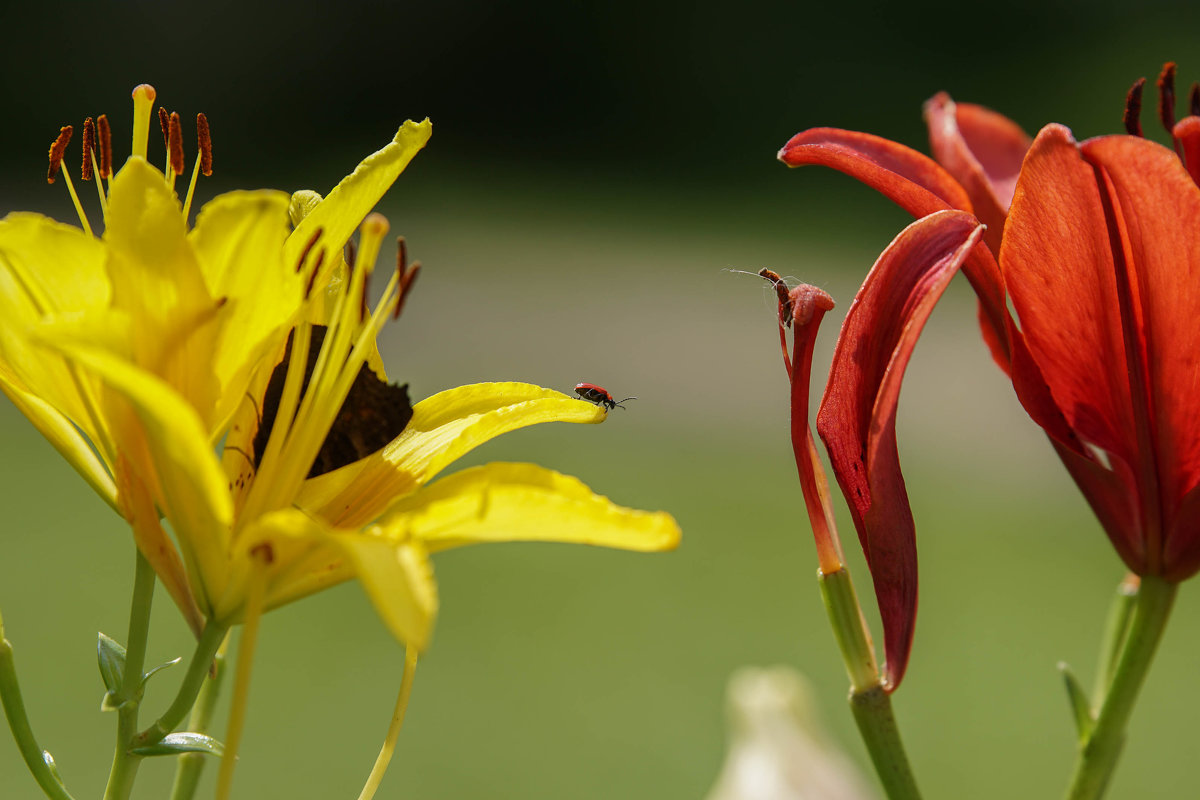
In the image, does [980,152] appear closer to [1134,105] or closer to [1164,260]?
[1134,105]

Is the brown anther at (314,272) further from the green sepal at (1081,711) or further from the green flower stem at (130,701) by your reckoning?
the green sepal at (1081,711)

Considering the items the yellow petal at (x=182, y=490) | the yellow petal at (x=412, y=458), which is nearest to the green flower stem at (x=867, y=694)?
the yellow petal at (x=412, y=458)

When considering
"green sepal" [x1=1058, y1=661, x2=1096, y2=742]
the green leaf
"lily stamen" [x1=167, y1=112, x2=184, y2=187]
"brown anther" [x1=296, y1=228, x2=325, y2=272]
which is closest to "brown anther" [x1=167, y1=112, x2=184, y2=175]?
"lily stamen" [x1=167, y1=112, x2=184, y2=187]

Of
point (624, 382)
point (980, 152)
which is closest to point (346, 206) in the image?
point (980, 152)

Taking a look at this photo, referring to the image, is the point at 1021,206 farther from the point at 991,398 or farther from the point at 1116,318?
the point at 991,398

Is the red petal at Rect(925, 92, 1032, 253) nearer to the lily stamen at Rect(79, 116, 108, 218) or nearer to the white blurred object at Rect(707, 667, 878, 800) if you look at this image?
the white blurred object at Rect(707, 667, 878, 800)

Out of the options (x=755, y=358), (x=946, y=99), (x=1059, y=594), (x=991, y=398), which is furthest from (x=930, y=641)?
(x=946, y=99)
